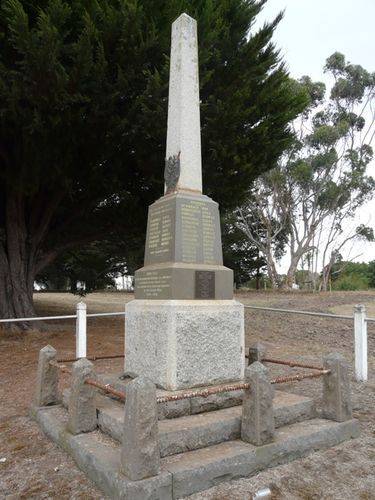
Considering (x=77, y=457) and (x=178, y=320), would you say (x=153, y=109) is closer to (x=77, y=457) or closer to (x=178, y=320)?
(x=178, y=320)

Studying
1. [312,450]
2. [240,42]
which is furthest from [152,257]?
[240,42]

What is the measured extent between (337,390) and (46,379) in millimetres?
3209

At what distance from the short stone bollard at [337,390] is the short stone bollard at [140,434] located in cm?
214

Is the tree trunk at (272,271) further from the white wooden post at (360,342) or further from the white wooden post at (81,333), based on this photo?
the white wooden post at (81,333)

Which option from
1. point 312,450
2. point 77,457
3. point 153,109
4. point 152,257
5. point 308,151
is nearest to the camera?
point 77,457

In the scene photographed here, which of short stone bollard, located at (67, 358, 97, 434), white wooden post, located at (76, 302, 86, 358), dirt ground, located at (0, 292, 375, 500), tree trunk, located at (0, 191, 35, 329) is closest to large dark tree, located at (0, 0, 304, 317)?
tree trunk, located at (0, 191, 35, 329)

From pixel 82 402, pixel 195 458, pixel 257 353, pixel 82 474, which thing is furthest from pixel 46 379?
pixel 257 353

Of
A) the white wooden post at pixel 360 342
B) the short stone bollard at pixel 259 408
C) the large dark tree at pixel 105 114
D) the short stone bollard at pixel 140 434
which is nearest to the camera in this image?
the short stone bollard at pixel 140 434

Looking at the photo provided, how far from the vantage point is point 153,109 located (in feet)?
29.3

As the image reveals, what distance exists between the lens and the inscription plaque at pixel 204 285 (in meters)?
4.91

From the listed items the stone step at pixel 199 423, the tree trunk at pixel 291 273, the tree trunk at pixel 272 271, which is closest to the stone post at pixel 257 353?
the stone step at pixel 199 423

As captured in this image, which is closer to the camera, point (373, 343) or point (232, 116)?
point (232, 116)

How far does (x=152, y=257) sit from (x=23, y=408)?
2525 mm

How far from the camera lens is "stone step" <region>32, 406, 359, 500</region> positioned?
129 inches
